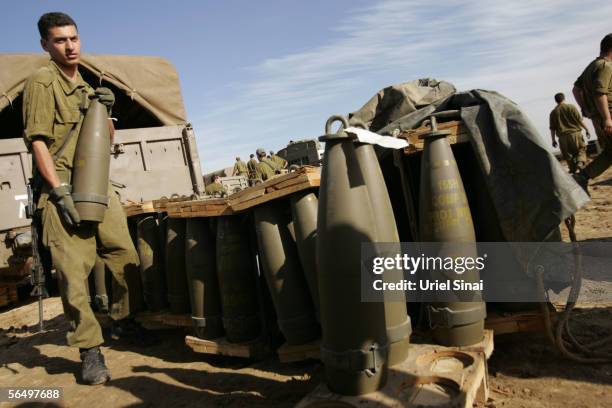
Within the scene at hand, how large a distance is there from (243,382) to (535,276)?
1770 millimetres

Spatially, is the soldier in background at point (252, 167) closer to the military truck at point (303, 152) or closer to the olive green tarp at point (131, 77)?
the military truck at point (303, 152)

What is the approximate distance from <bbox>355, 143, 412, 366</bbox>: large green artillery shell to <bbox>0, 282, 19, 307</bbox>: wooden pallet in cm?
620

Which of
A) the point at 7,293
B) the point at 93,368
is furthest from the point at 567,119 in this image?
the point at 7,293

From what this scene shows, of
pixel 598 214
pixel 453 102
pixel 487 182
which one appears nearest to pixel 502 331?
pixel 487 182

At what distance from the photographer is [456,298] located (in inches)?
87.3

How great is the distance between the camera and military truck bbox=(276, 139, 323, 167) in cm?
1248

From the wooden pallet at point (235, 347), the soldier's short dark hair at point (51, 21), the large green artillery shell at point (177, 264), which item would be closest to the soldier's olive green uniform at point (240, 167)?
the large green artillery shell at point (177, 264)

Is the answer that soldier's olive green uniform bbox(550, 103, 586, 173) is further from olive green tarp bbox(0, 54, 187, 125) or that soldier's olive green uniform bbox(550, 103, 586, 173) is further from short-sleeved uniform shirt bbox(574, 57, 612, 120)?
olive green tarp bbox(0, 54, 187, 125)

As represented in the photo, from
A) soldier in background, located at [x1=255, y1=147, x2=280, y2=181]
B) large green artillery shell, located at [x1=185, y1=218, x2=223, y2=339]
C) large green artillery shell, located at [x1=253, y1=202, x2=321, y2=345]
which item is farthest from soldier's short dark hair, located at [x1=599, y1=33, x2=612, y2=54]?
soldier in background, located at [x1=255, y1=147, x2=280, y2=181]

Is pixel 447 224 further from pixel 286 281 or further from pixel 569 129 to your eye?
pixel 569 129

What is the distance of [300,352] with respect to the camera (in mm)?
2537

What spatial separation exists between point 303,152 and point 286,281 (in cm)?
1064

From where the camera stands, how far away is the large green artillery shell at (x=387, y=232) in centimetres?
200

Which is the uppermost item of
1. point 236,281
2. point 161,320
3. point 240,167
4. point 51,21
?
point 51,21
